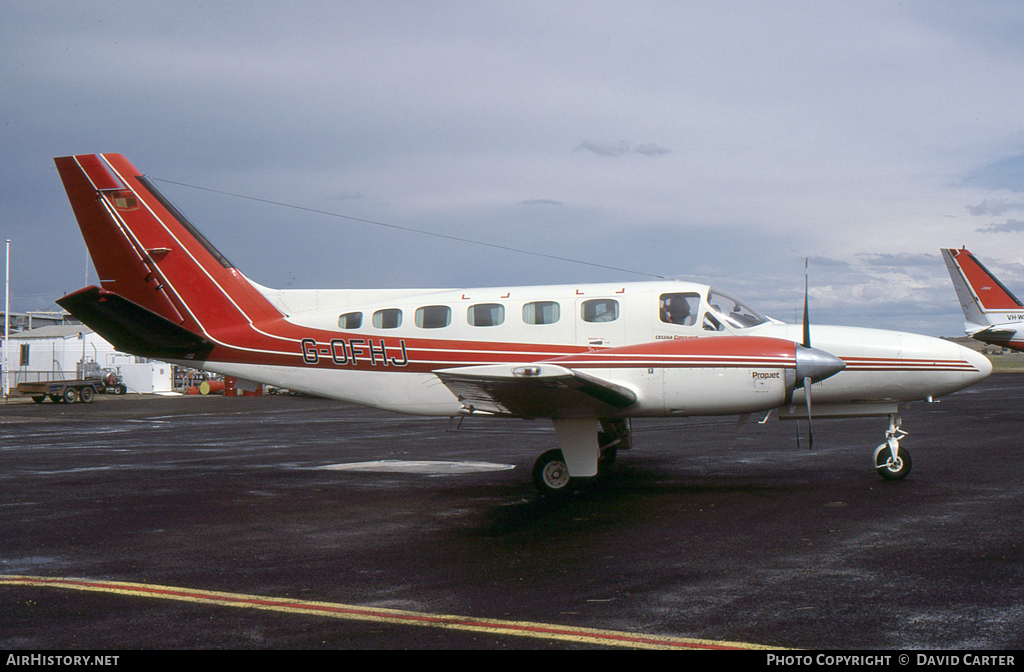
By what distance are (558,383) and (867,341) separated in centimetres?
483

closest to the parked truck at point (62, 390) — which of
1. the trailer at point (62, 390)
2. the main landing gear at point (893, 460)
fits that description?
the trailer at point (62, 390)

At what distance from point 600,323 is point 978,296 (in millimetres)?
28794

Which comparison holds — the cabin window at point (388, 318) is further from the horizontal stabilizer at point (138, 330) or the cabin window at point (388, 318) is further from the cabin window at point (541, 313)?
the horizontal stabilizer at point (138, 330)

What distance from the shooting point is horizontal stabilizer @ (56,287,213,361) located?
12.7 m

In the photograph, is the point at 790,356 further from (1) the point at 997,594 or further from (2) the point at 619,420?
(1) the point at 997,594

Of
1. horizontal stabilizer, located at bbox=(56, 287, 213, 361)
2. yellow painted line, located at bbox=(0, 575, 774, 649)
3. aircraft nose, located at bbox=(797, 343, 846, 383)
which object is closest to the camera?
yellow painted line, located at bbox=(0, 575, 774, 649)

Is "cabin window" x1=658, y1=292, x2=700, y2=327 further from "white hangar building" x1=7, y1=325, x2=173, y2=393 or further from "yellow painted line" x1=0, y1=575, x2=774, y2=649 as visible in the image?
"white hangar building" x1=7, y1=325, x2=173, y2=393

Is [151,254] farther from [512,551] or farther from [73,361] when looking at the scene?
[73,361]

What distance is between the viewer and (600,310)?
11727mm

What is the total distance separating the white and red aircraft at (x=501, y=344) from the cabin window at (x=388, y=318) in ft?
0.08

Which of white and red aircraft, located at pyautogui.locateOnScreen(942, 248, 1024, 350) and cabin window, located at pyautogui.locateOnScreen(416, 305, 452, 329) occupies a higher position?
white and red aircraft, located at pyautogui.locateOnScreen(942, 248, 1024, 350)

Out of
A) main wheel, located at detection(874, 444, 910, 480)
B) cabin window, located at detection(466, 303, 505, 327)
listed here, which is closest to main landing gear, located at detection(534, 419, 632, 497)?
cabin window, located at detection(466, 303, 505, 327)

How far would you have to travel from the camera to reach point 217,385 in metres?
52.3

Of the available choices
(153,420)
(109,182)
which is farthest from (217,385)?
(109,182)
